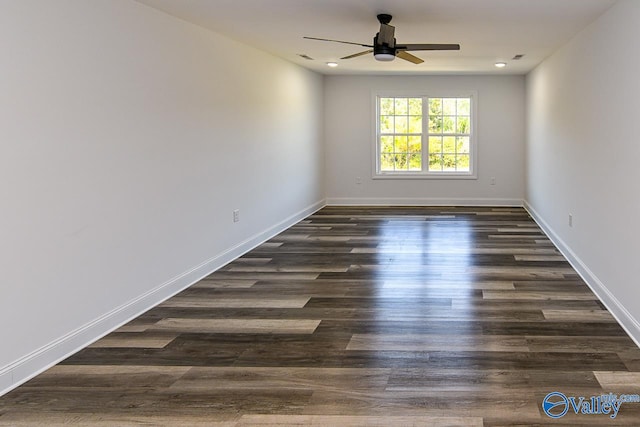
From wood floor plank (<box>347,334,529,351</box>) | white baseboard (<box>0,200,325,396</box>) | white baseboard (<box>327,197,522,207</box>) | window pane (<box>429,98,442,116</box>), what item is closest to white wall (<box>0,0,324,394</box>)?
white baseboard (<box>0,200,325,396</box>)

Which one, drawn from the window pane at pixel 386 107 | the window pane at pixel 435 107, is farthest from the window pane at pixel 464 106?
the window pane at pixel 386 107

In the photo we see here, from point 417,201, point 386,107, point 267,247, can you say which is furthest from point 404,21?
point 417,201

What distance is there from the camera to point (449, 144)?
1003 cm

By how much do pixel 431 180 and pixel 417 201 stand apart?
0.44 meters

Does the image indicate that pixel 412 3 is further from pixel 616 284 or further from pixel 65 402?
pixel 65 402

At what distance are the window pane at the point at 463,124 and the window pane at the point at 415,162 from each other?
81 centimetres

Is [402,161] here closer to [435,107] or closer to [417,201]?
[417,201]

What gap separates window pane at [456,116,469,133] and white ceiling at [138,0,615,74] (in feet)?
9.67

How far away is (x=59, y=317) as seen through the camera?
316 centimetres

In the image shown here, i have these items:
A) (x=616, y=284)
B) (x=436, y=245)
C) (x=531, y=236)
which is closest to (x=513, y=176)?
(x=531, y=236)

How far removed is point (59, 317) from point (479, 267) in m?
3.55

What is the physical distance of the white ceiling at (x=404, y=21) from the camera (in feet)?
13.6

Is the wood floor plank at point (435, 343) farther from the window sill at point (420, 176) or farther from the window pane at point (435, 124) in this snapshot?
the window pane at point (435, 124)

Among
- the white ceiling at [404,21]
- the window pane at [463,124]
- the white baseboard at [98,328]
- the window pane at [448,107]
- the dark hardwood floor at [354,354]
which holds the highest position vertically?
the white ceiling at [404,21]
